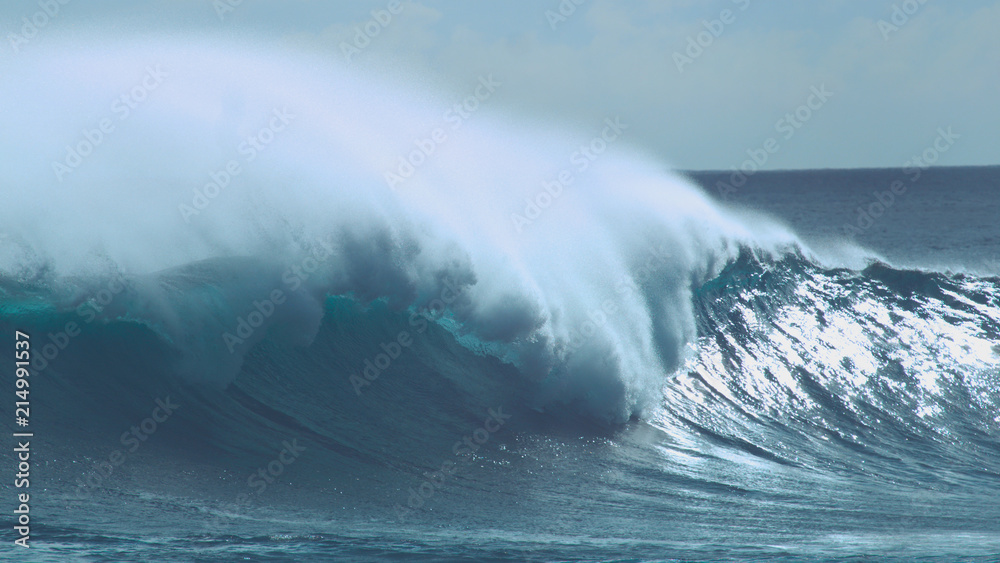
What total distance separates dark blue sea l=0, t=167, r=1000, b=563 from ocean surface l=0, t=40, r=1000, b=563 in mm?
36

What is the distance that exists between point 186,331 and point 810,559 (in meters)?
5.96

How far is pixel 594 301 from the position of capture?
39.6 feet

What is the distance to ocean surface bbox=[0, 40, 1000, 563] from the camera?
6.79 meters

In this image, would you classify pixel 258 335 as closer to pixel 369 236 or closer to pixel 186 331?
pixel 186 331

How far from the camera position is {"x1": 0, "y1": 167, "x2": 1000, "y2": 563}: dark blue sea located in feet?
21.5

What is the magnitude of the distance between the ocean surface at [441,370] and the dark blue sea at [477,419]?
4 cm

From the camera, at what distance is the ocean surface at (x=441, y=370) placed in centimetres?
679

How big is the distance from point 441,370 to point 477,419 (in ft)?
3.39

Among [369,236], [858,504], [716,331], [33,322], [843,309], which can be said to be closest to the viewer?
[858,504]

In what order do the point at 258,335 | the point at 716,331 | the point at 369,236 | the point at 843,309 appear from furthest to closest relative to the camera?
1. the point at 843,309
2. the point at 716,331
3. the point at 369,236
4. the point at 258,335

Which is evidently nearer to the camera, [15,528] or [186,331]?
[15,528]

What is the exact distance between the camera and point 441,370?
34.7ft

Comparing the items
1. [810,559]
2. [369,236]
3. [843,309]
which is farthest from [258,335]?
[843,309]

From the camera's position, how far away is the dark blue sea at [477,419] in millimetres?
6543
